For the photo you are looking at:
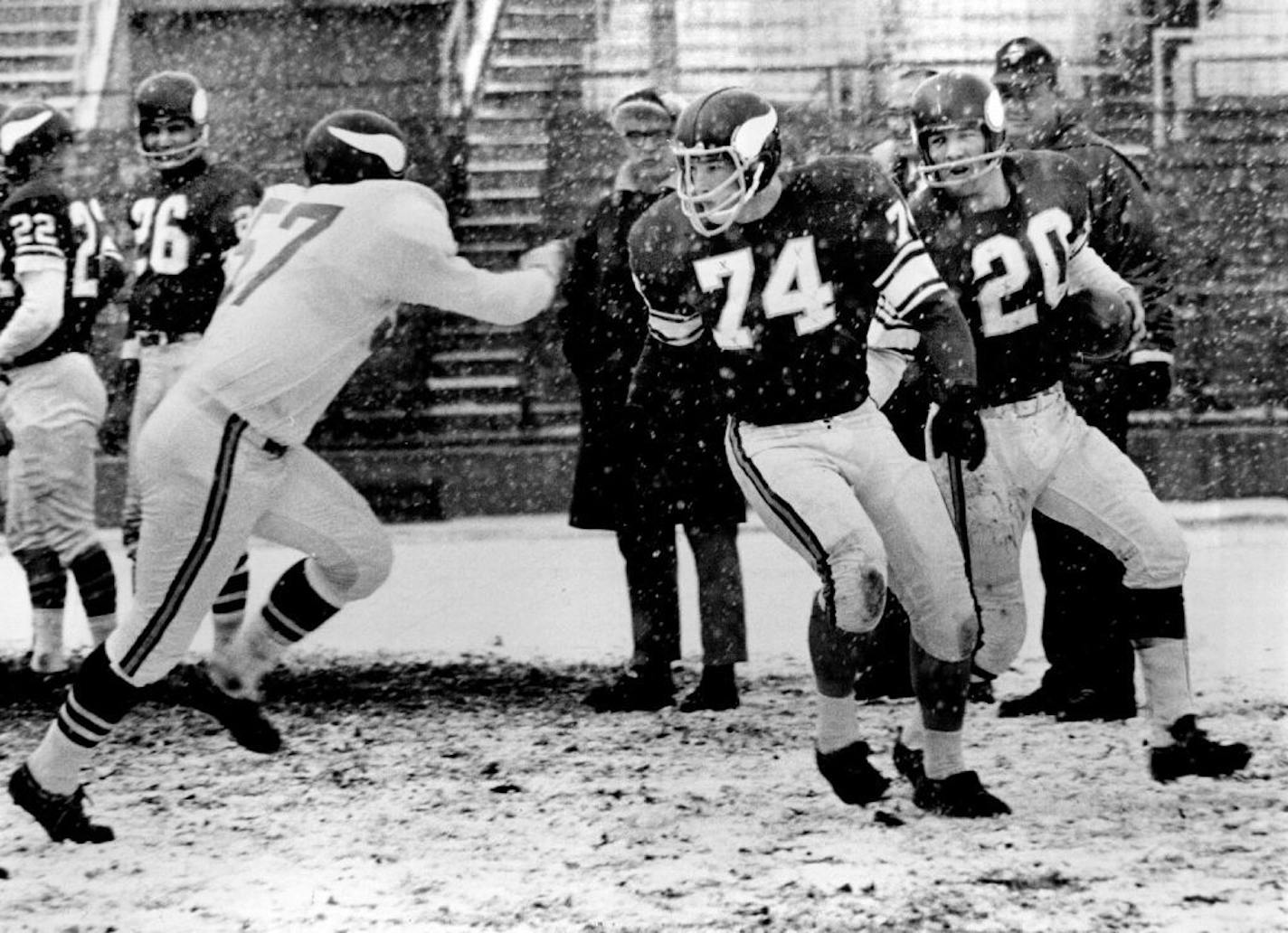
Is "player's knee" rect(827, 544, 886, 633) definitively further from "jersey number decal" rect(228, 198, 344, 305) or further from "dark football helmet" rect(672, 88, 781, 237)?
"jersey number decal" rect(228, 198, 344, 305)

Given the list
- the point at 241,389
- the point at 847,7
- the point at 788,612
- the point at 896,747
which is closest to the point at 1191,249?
the point at 847,7

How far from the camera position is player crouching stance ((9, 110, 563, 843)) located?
2908mm

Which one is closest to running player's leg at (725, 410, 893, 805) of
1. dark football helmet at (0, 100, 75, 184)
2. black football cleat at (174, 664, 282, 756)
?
black football cleat at (174, 664, 282, 756)

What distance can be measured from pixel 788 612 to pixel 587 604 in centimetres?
59

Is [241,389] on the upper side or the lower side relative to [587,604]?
upper

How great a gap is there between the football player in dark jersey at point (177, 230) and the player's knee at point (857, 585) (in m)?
1.61

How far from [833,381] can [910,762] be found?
66cm

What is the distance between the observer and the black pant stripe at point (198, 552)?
2.89 metres

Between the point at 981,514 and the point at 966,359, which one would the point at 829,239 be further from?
the point at 981,514

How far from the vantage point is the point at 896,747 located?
3.14 meters

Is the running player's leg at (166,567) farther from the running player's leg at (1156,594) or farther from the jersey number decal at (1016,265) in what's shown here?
the running player's leg at (1156,594)

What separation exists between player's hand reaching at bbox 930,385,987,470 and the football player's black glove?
68 cm

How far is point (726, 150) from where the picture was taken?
2.89 m

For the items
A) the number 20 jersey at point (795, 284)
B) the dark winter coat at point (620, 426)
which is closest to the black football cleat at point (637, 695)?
the dark winter coat at point (620, 426)
